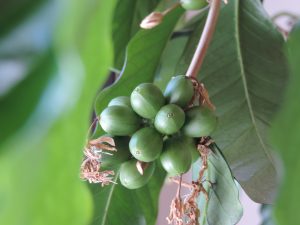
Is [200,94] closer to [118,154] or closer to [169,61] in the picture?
[118,154]

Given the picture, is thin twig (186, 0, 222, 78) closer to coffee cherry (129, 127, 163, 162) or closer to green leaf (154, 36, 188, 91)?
coffee cherry (129, 127, 163, 162)

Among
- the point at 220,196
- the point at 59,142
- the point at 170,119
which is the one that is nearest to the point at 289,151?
the point at 59,142

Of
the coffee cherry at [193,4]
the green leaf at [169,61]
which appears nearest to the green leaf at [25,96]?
the coffee cherry at [193,4]

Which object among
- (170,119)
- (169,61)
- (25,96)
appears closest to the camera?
(25,96)

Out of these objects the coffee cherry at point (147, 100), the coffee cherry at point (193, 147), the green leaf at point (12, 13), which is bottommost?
the coffee cherry at point (193, 147)

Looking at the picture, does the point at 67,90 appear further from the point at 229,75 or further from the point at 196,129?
the point at 229,75

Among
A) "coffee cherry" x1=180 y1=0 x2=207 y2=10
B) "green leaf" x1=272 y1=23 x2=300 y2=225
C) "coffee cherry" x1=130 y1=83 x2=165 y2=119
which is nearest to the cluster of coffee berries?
"coffee cherry" x1=130 y1=83 x2=165 y2=119

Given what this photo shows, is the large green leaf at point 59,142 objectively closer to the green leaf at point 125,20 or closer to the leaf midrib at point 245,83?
the leaf midrib at point 245,83
